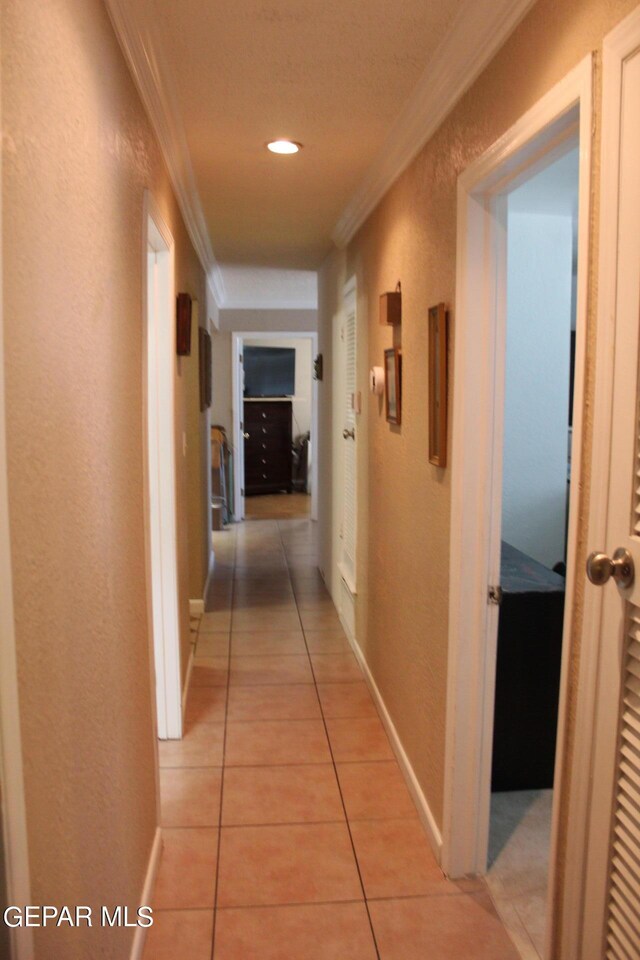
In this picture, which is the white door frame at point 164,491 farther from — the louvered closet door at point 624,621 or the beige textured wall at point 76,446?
the louvered closet door at point 624,621

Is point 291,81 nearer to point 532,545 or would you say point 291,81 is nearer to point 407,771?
point 407,771

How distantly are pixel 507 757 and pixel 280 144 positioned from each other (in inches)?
91.4

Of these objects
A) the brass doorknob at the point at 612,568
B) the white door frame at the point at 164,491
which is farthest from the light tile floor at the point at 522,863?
the white door frame at the point at 164,491

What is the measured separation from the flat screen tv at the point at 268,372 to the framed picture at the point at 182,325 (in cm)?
658

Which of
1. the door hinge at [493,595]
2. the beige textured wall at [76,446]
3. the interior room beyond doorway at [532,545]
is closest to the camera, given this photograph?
the beige textured wall at [76,446]

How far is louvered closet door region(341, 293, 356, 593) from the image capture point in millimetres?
4074

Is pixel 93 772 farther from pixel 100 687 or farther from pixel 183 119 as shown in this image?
pixel 183 119

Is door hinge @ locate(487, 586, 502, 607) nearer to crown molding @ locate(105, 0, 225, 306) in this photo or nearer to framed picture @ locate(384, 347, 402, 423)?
framed picture @ locate(384, 347, 402, 423)

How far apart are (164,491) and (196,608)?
1904 mm

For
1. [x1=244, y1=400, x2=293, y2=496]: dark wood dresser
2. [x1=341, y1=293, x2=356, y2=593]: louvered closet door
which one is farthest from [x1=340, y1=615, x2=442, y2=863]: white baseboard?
[x1=244, y1=400, x2=293, y2=496]: dark wood dresser

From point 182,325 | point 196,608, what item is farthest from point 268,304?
point 182,325

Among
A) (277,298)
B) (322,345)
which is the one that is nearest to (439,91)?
(322,345)

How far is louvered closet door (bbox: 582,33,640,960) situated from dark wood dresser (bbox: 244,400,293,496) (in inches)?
337

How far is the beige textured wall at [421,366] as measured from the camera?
4.90 feet
